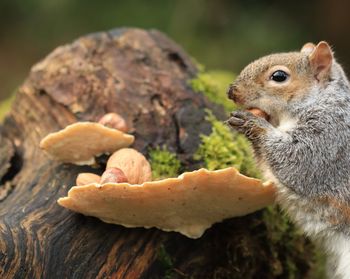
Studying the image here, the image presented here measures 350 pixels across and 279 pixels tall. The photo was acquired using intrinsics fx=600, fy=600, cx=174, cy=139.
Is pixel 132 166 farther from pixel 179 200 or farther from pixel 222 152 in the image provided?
pixel 222 152

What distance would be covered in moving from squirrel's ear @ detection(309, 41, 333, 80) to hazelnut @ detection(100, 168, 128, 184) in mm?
961

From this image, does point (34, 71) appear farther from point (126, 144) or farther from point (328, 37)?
point (328, 37)

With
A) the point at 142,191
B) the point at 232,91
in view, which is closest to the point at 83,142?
the point at 142,191

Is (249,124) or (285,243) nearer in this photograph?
(249,124)

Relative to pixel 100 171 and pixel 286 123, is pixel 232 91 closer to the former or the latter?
pixel 286 123

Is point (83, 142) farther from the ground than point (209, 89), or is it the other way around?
point (209, 89)

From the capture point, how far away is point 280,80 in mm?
2547

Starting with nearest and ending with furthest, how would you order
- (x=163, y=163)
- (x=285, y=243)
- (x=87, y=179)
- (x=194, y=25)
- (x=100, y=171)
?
(x=87, y=179) < (x=100, y=171) < (x=163, y=163) < (x=285, y=243) < (x=194, y=25)

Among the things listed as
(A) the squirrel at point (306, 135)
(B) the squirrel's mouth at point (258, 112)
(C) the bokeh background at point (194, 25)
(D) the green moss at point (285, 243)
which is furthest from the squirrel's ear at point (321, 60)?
(C) the bokeh background at point (194, 25)

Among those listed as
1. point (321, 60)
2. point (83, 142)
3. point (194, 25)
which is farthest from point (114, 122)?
point (194, 25)

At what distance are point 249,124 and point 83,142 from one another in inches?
27.4

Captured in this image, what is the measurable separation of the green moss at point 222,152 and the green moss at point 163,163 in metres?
0.11

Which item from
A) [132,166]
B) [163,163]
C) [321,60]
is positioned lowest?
[132,166]

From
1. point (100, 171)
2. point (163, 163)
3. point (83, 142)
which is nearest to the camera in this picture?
point (83, 142)
